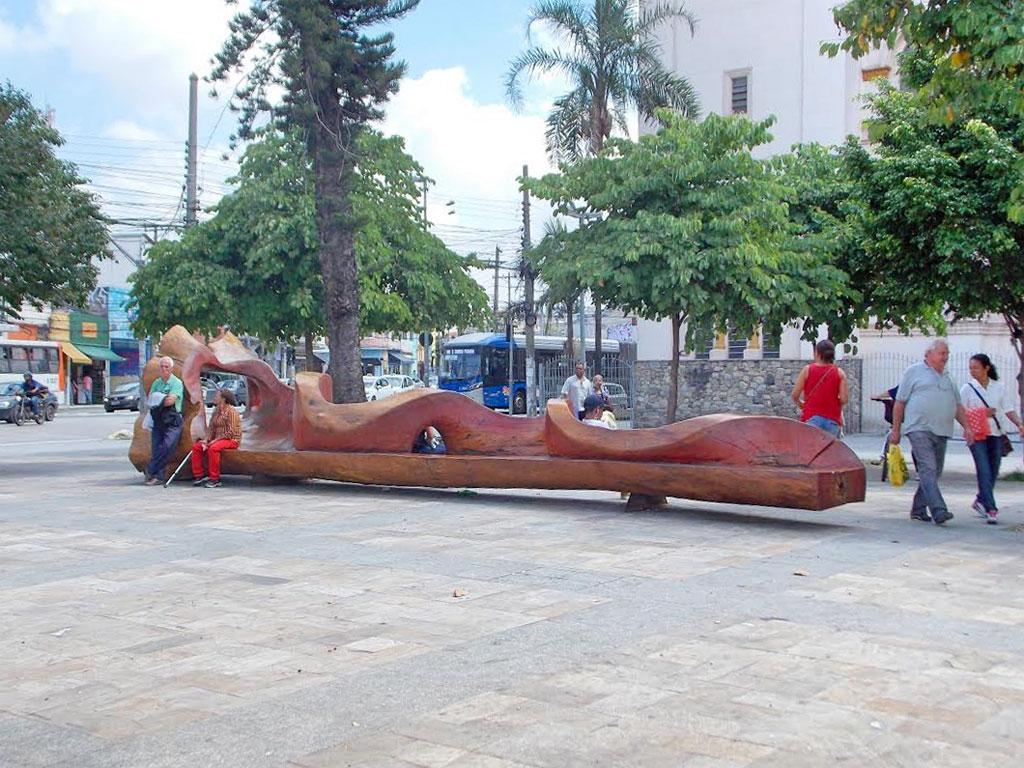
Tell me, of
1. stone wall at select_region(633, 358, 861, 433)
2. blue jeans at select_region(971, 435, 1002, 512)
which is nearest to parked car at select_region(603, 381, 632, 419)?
stone wall at select_region(633, 358, 861, 433)

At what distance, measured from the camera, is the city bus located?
42.9 meters

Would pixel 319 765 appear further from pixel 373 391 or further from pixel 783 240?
pixel 373 391

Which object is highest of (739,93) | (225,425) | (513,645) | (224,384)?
(739,93)

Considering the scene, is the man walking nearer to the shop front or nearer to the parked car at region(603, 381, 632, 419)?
the parked car at region(603, 381, 632, 419)

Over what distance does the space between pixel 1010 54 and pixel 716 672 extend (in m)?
5.63

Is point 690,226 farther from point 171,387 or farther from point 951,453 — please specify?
point 171,387

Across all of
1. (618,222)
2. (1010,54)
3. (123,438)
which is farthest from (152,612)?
(123,438)

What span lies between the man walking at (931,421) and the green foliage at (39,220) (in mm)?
11653

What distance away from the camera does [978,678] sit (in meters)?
4.80

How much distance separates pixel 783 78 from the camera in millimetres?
28688

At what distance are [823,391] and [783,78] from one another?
776 inches

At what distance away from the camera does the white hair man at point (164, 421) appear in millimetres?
12914

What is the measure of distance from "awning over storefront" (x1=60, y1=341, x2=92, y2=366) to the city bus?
3032 millimetres

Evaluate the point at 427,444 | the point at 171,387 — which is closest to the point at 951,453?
the point at 427,444
